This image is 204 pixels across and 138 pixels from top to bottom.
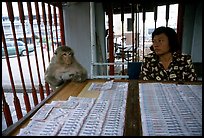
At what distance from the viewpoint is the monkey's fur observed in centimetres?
149

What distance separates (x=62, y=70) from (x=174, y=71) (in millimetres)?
874

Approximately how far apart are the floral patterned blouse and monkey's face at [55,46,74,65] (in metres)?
0.60

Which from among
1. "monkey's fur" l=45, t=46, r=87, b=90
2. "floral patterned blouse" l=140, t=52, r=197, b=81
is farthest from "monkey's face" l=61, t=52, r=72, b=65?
"floral patterned blouse" l=140, t=52, r=197, b=81

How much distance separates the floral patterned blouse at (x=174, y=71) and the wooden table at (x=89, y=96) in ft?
1.03

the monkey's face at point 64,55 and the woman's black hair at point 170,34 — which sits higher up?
the woman's black hair at point 170,34

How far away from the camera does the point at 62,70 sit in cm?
155

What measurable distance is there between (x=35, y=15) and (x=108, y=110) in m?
1.26

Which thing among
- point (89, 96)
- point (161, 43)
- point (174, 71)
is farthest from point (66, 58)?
point (174, 71)

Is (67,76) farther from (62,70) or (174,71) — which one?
(174,71)

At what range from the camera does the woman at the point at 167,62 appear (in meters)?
1.53

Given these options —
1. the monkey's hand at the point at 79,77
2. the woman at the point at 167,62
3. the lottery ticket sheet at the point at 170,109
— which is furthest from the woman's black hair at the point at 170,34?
the monkey's hand at the point at 79,77

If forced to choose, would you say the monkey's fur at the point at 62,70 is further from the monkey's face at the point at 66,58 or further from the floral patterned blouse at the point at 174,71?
the floral patterned blouse at the point at 174,71

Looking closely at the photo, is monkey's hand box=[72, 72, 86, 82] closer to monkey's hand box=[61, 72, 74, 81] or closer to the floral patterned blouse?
monkey's hand box=[61, 72, 74, 81]

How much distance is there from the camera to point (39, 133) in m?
0.68
